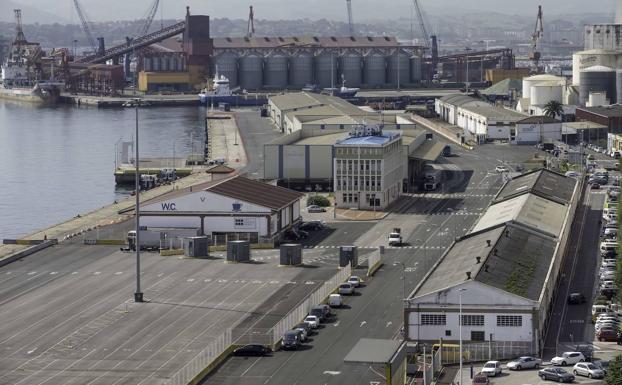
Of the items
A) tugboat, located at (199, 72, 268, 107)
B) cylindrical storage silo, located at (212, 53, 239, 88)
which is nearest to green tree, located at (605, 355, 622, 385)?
tugboat, located at (199, 72, 268, 107)

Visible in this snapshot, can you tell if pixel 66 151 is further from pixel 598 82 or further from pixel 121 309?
pixel 121 309

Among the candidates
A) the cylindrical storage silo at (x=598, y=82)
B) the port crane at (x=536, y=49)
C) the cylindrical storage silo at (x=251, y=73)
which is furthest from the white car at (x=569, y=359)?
the port crane at (x=536, y=49)

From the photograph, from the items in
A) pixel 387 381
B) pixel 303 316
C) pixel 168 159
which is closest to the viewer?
pixel 387 381

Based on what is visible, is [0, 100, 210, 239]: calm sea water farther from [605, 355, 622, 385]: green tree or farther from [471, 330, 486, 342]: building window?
[605, 355, 622, 385]: green tree

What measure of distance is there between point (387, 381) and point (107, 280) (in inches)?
312

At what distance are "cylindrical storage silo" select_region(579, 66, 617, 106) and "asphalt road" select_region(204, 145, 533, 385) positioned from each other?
13.4 meters

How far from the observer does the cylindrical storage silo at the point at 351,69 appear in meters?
76.8

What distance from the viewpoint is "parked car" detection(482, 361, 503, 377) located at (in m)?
15.1

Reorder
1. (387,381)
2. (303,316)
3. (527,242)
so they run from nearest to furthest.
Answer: (387,381)
(303,316)
(527,242)

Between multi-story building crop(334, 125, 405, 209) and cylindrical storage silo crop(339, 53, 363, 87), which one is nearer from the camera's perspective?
multi-story building crop(334, 125, 405, 209)

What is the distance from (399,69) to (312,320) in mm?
61227

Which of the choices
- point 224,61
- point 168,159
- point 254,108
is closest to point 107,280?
point 168,159

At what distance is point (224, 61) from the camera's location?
75.4m

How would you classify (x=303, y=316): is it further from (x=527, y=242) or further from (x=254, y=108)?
(x=254, y=108)
